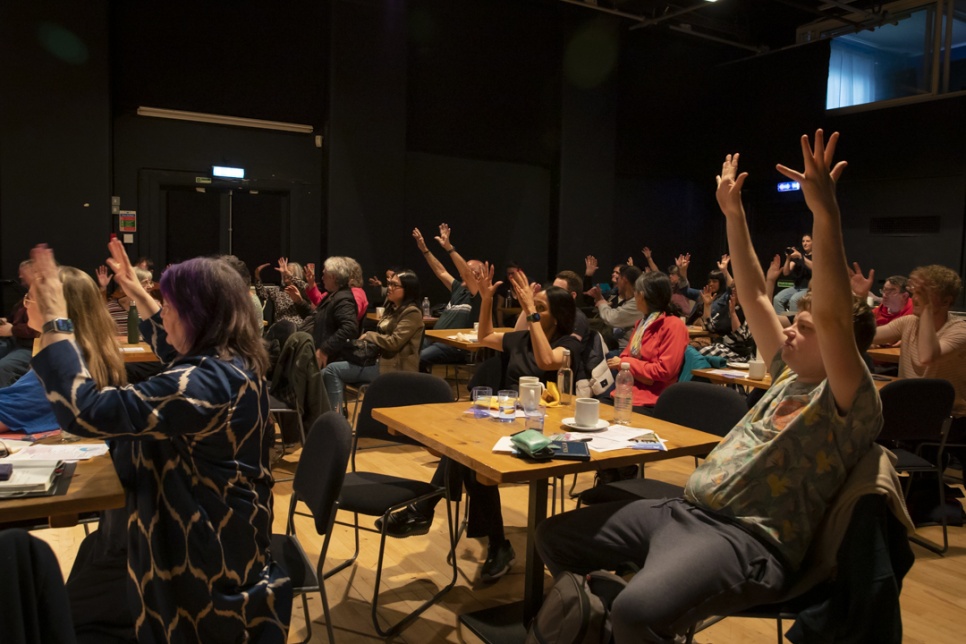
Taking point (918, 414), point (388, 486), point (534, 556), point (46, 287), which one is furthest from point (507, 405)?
point (918, 414)

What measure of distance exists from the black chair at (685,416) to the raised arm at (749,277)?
77 cm

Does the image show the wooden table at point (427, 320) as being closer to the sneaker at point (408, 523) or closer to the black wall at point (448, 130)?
the black wall at point (448, 130)

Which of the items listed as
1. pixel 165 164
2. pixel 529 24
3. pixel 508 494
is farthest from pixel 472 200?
pixel 508 494

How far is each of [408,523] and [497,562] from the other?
18.4 inches

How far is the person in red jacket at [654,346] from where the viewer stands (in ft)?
14.7

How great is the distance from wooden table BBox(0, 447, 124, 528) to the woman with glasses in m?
3.73

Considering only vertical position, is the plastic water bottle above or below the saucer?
above

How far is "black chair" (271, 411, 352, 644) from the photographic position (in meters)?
2.45

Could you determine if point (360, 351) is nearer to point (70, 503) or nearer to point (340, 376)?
point (340, 376)

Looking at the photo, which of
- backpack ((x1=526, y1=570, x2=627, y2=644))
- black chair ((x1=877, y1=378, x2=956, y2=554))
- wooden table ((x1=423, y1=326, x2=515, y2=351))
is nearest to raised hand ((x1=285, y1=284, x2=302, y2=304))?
wooden table ((x1=423, y1=326, x2=515, y2=351))

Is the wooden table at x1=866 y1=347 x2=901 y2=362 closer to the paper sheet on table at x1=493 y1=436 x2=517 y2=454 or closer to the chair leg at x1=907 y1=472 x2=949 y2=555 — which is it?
the chair leg at x1=907 y1=472 x2=949 y2=555

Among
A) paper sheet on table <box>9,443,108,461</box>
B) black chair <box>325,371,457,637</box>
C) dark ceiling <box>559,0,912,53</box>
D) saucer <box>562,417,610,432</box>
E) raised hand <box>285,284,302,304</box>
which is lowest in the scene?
black chair <box>325,371,457,637</box>

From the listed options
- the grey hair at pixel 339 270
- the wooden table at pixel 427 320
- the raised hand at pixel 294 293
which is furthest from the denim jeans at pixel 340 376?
the wooden table at pixel 427 320

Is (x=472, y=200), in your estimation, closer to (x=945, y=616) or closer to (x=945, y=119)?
(x=945, y=119)
